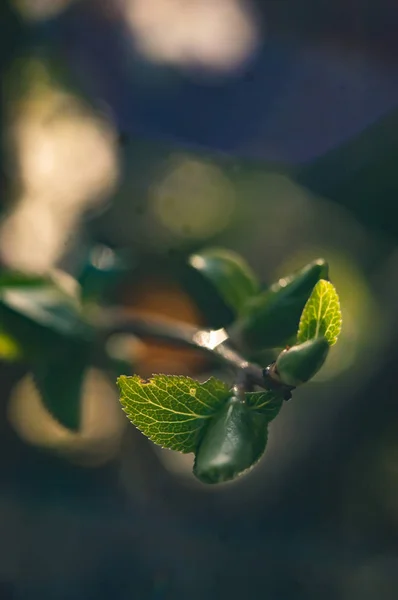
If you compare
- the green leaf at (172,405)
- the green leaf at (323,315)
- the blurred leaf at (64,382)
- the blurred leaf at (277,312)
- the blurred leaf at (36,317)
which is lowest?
the green leaf at (172,405)

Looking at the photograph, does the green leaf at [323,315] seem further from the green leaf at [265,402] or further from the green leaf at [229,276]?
the green leaf at [229,276]

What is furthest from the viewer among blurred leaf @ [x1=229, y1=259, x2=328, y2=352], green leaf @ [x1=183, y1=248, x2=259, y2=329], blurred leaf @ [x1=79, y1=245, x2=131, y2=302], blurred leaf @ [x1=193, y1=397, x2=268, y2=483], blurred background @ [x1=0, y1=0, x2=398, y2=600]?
blurred background @ [x1=0, y1=0, x2=398, y2=600]

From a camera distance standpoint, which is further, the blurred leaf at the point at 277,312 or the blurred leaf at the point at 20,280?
the blurred leaf at the point at 20,280

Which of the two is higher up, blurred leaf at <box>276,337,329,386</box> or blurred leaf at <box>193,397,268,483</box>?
blurred leaf at <box>276,337,329,386</box>

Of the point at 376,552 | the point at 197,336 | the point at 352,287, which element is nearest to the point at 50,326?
the point at 197,336

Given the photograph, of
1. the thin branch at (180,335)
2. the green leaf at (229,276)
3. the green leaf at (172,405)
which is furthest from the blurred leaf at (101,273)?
the green leaf at (172,405)

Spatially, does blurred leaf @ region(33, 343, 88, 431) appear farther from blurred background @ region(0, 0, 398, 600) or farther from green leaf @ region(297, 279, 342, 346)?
green leaf @ region(297, 279, 342, 346)

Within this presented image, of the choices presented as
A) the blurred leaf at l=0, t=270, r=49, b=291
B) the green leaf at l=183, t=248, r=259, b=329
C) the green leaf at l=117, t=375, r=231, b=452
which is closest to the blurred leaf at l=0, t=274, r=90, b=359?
the blurred leaf at l=0, t=270, r=49, b=291

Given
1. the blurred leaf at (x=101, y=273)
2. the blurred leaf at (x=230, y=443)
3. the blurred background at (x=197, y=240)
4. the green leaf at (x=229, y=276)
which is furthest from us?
the blurred background at (x=197, y=240)
